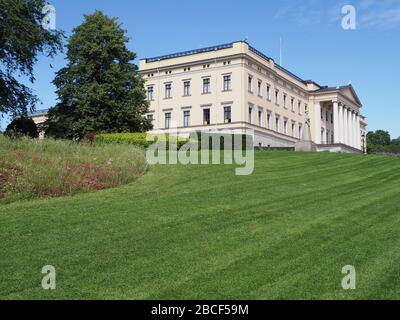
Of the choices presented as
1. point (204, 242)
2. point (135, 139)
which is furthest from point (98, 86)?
point (204, 242)

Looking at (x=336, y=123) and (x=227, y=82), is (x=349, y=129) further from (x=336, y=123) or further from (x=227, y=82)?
(x=227, y=82)

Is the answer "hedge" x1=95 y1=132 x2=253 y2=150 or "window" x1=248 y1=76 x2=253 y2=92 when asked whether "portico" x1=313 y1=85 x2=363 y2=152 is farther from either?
"hedge" x1=95 y1=132 x2=253 y2=150

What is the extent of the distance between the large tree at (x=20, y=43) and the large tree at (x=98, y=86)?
6304 mm

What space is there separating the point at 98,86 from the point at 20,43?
12192mm

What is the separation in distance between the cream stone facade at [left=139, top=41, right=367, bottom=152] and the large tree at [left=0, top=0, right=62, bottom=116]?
30.0 metres

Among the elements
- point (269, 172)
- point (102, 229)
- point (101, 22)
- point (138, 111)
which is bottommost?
point (102, 229)

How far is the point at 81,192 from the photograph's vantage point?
590 inches

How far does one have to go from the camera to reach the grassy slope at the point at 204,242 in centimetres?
743

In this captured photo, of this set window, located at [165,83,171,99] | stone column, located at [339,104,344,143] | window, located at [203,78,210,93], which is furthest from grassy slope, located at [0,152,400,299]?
stone column, located at [339,104,344,143]

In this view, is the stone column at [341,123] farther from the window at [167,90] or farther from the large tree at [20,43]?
the large tree at [20,43]

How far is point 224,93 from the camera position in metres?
65.2

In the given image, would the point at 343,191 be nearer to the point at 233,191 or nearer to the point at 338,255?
the point at 233,191
